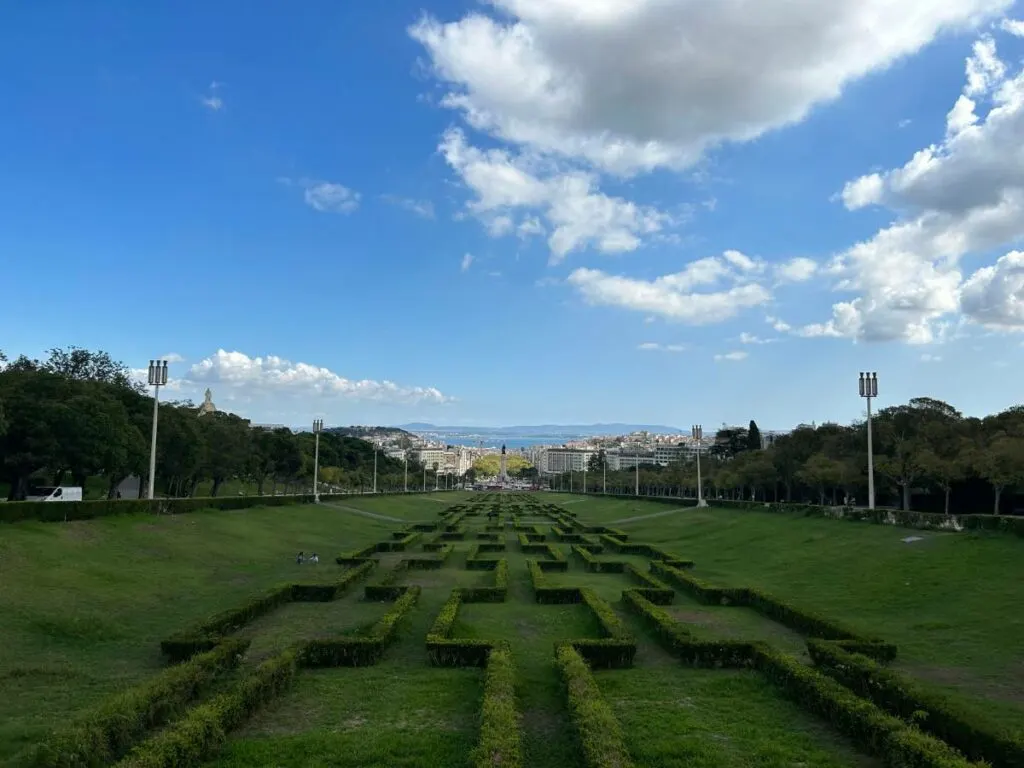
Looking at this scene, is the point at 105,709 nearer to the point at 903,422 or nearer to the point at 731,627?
the point at 731,627

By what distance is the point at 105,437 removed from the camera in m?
35.9

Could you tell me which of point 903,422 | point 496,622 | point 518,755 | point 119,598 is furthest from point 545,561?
point 903,422

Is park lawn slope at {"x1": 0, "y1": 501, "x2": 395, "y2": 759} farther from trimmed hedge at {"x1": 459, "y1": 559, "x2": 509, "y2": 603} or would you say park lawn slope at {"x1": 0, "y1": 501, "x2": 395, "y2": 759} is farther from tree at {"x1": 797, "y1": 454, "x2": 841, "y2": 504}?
tree at {"x1": 797, "y1": 454, "x2": 841, "y2": 504}

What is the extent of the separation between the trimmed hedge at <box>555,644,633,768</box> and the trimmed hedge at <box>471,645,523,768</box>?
0.72 meters

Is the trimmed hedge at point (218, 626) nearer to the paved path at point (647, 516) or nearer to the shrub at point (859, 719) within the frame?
the shrub at point (859, 719)

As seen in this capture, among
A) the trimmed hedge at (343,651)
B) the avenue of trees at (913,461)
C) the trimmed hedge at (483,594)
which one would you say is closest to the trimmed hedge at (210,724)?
the trimmed hedge at (343,651)

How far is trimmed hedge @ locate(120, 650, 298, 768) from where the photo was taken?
7569 millimetres

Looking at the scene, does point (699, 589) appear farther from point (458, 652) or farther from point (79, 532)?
point (79, 532)

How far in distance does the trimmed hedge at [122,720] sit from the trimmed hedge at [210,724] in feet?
1.67

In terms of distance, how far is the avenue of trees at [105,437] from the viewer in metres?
34.8

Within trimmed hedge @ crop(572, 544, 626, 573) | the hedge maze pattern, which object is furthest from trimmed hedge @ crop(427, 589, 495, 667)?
trimmed hedge @ crop(572, 544, 626, 573)

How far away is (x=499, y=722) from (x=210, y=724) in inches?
131

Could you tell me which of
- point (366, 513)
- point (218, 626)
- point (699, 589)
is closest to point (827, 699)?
point (699, 589)

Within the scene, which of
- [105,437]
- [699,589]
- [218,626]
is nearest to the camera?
[218,626]
